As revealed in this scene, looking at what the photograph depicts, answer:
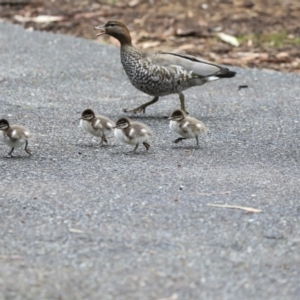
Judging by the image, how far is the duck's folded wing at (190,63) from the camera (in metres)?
10.2

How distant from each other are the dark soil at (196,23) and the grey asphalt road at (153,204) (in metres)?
2.72

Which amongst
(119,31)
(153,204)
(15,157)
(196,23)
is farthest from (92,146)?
(196,23)

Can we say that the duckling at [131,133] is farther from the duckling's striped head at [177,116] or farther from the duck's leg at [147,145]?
the duckling's striped head at [177,116]

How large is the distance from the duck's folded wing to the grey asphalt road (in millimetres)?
465

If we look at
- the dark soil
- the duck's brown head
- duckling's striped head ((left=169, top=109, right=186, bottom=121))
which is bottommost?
the dark soil

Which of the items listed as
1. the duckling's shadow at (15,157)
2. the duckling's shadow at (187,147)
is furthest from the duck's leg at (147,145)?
the duckling's shadow at (15,157)

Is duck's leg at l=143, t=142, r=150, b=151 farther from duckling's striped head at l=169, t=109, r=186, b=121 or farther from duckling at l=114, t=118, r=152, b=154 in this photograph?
duckling's striped head at l=169, t=109, r=186, b=121

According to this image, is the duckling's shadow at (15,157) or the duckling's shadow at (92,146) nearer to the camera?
the duckling's shadow at (15,157)

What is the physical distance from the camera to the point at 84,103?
35.2 feet

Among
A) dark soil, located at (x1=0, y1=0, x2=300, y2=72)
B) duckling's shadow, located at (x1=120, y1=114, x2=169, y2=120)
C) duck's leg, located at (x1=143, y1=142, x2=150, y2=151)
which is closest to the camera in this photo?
duck's leg, located at (x1=143, y1=142, x2=150, y2=151)

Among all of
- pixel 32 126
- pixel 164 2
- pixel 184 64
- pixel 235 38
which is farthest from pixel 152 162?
pixel 164 2

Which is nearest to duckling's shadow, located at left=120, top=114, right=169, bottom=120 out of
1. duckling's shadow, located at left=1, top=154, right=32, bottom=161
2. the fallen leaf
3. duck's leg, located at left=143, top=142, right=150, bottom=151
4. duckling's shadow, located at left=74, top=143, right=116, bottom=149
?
duckling's shadow, located at left=74, top=143, right=116, bottom=149

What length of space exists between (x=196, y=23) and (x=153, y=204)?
9605mm

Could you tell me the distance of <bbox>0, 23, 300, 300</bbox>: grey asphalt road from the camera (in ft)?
16.3
